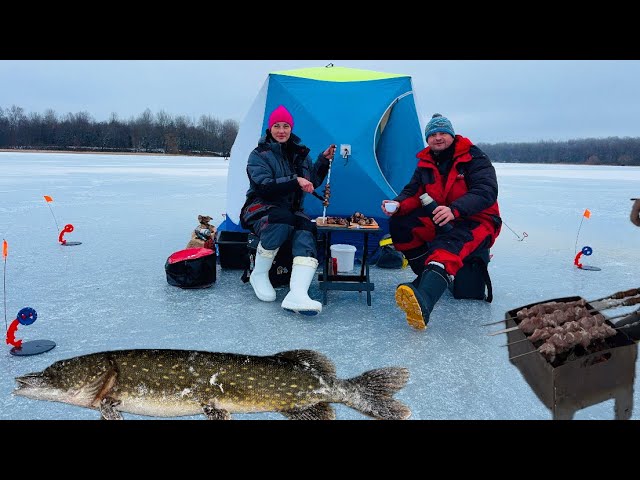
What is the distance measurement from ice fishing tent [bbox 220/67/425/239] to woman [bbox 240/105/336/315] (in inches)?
33.9

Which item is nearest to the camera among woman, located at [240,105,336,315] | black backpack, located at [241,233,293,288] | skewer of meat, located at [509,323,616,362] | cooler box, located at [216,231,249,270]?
skewer of meat, located at [509,323,616,362]

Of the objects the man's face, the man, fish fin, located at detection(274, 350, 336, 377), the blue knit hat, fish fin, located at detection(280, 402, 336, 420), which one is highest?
the blue knit hat

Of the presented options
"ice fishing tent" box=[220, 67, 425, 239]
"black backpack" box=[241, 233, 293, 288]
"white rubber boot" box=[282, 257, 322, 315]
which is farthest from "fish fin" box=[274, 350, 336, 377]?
"ice fishing tent" box=[220, 67, 425, 239]

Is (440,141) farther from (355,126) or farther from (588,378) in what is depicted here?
(588,378)

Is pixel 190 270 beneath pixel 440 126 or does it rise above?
beneath

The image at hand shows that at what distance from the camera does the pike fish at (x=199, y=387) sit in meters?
2.12

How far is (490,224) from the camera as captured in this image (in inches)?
161

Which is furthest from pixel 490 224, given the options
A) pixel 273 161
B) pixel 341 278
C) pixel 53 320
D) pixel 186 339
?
pixel 53 320

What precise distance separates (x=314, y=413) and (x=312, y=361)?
0.26m

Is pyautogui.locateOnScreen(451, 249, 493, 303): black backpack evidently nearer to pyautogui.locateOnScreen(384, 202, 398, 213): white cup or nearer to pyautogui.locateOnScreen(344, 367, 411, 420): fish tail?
pyautogui.locateOnScreen(384, 202, 398, 213): white cup

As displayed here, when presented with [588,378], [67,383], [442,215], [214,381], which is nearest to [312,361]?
[214,381]

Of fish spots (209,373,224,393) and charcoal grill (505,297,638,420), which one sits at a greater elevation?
charcoal grill (505,297,638,420)

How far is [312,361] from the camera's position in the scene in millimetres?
2309

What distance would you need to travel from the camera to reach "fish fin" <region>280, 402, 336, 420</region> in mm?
2111
